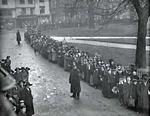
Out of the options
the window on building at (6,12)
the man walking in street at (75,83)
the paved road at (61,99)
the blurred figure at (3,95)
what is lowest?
the paved road at (61,99)

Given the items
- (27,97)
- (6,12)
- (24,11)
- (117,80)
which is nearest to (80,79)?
(117,80)

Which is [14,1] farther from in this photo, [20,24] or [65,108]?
[65,108]

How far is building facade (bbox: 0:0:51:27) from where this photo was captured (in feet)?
198

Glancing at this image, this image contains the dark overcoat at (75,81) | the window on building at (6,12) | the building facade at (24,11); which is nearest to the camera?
the dark overcoat at (75,81)

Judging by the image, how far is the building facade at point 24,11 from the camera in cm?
6028

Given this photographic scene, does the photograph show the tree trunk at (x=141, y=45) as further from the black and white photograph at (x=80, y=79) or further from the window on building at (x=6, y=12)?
the window on building at (x=6, y=12)

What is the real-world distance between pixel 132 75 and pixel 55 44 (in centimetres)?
1145

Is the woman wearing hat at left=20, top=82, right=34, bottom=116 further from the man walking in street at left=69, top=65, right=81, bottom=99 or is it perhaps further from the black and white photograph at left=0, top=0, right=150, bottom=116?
the man walking in street at left=69, top=65, right=81, bottom=99

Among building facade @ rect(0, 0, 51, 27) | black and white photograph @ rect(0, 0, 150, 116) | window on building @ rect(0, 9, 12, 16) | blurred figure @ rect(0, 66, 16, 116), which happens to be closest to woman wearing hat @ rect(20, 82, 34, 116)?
black and white photograph @ rect(0, 0, 150, 116)

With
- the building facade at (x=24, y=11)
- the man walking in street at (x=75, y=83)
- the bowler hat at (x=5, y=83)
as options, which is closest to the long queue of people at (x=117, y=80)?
the man walking in street at (x=75, y=83)

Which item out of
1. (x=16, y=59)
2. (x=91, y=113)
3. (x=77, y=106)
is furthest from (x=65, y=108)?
(x=16, y=59)

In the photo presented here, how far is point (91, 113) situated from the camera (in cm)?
1055

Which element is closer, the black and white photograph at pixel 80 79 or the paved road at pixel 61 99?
the black and white photograph at pixel 80 79

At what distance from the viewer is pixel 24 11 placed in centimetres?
6256
